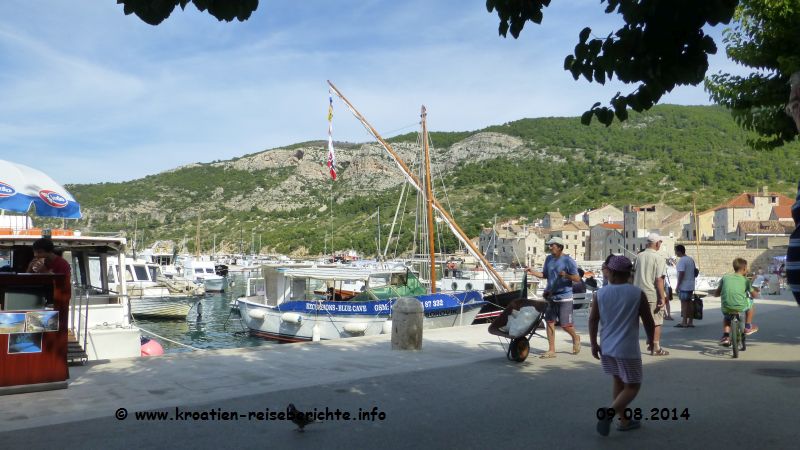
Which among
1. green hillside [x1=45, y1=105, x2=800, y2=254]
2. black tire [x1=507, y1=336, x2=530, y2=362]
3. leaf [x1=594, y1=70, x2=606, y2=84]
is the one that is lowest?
black tire [x1=507, y1=336, x2=530, y2=362]

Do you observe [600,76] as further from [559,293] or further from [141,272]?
[141,272]

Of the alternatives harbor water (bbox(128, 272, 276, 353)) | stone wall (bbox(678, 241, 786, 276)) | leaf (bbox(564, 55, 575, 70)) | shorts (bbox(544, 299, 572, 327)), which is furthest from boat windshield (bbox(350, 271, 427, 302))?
stone wall (bbox(678, 241, 786, 276))

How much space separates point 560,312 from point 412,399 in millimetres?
3986

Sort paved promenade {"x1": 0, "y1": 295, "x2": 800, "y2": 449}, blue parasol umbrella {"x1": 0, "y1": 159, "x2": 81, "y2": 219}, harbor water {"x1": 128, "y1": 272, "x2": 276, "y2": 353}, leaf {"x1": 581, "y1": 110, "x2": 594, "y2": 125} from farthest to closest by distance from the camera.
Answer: harbor water {"x1": 128, "y1": 272, "x2": 276, "y2": 353} → blue parasol umbrella {"x1": 0, "y1": 159, "x2": 81, "y2": 219} → paved promenade {"x1": 0, "y1": 295, "x2": 800, "y2": 449} → leaf {"x1": 581, "y1": 110, "x2": 594, "y2": 125}

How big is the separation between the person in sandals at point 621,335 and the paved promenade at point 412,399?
309mm

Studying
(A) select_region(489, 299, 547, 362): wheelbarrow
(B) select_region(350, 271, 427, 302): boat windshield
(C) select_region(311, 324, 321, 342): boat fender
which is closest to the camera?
(A) select_region(489, 299, 547, 362): wheelbarrow

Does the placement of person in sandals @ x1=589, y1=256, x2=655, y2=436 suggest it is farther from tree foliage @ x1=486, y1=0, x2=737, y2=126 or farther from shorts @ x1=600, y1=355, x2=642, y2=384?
tree foliage @ x1=486, y1=0, x2=737, y2=126

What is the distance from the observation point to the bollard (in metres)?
10.3

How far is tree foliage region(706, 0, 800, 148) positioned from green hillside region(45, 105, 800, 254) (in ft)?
342

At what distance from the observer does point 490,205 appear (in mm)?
142250

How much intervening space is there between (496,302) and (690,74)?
18451mm

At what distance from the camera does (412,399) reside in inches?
272

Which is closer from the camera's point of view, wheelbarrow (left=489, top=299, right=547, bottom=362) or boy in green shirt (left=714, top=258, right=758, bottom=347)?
wheelbarrow (left=489, top=299, right=547, bottom=362)

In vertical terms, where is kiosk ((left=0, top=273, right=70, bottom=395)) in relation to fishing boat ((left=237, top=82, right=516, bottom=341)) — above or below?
above
